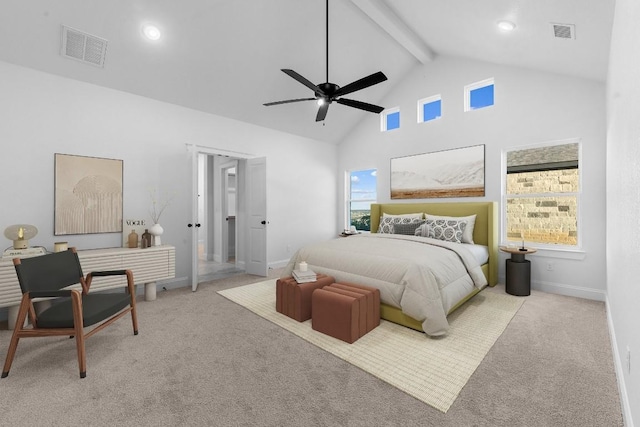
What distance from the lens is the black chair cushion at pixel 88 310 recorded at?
2.02m

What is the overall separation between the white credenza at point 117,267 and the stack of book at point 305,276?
1955 millimetres

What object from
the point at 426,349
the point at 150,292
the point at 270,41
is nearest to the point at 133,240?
the point at 150,292

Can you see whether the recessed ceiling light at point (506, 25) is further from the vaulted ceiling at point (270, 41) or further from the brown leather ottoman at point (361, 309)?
the brown leather ottoman at point (361, 309)

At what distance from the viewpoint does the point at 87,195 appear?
364 centimetres

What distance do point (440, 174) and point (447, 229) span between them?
53.1 inches

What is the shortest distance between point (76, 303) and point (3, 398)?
2.16 feet

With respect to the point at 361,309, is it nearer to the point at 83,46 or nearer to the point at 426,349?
the point at 426,349

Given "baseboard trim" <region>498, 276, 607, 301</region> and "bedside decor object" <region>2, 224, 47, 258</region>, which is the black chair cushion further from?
"baseboard trim" <region>498, 276, 607, 301</region>

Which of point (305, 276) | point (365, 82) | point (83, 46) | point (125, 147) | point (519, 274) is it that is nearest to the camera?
point (365, 82)

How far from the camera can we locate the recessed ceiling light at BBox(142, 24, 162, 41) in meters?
3.30

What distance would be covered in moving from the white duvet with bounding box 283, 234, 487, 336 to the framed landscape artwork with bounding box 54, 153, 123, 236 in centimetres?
255

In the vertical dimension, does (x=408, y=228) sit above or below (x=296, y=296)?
above

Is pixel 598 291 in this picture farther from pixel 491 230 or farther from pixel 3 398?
pixel 3 398

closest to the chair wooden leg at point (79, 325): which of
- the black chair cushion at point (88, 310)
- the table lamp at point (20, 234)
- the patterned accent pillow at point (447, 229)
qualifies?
the black chair cushion at point (88, 310)
